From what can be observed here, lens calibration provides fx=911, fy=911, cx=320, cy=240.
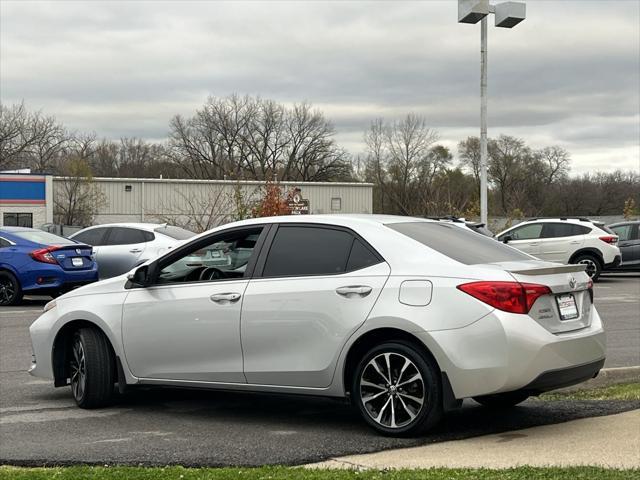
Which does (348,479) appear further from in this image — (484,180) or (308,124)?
(308,124)

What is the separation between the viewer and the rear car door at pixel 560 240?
969 inches

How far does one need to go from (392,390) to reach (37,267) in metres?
12.3

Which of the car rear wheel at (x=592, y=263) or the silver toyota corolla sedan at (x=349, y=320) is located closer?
the silver toyota corolla sedan at (x=349, y=320)

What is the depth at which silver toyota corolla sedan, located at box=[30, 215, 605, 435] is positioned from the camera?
20.1 ft

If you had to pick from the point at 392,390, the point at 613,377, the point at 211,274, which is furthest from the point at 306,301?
the point at 613,377

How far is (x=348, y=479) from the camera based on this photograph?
16.8ft

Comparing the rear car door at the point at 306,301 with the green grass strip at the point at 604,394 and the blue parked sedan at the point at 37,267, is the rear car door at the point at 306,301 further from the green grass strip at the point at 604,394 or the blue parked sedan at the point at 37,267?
the blue parked sedan at the point at 37,267

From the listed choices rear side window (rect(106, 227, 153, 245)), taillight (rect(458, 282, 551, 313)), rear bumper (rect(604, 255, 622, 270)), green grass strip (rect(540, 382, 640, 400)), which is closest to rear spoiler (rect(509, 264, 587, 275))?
taillight (rect(458, 282, 551, 313))

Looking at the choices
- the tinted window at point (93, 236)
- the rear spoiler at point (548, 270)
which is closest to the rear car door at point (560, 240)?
the tinted window at point (93, 236)

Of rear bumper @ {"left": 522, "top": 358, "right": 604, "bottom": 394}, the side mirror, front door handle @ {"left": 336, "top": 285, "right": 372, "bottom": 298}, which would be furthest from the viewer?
the side mirror

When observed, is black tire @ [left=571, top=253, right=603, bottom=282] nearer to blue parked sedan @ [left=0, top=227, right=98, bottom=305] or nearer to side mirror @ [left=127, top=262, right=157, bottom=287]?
blue parked sedan @ [left=0, top=227, right=98, bottom=305]

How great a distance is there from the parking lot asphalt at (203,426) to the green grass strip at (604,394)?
373mm

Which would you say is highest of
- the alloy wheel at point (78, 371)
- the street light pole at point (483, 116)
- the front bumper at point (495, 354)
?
the street light pole at point (483, 116)

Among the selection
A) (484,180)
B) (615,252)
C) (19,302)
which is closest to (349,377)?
(19,302)
